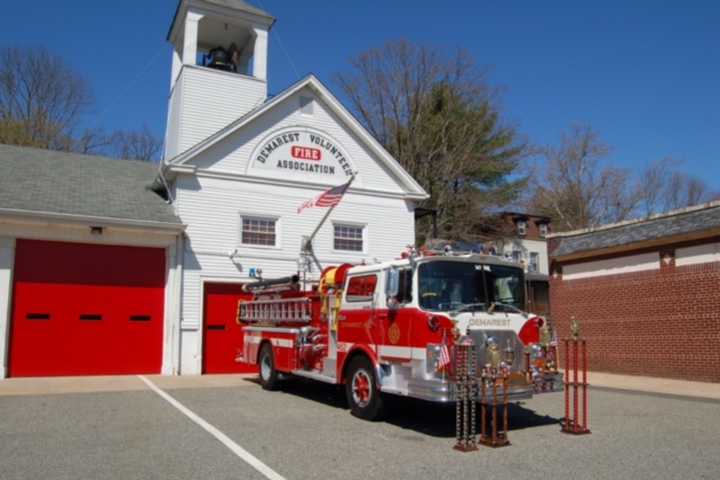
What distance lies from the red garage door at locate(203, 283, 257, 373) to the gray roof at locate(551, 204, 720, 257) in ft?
32.1

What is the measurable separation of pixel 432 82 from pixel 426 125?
3000 millimetres

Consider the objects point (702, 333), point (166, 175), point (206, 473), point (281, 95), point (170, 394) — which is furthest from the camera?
point (281, 95)

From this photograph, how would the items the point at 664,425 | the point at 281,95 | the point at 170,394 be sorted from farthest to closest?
the point at 281,95
the point at 170,394
the point at 664,425

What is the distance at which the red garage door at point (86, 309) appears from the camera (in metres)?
14.9

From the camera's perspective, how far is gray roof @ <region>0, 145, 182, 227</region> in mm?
15508

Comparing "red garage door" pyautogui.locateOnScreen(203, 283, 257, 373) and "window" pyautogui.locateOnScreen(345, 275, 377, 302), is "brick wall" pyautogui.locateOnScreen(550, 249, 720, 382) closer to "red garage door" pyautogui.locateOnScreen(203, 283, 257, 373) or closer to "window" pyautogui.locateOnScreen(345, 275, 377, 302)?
"window" pyautogui.locateOnScreen(345, 275, 377, 302)

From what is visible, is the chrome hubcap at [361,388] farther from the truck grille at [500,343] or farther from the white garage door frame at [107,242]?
the white garage door frame at [107,242]

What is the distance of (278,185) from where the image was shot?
722 inches

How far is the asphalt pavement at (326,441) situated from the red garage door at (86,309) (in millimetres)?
3491

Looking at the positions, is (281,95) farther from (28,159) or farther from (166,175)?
(28,159)

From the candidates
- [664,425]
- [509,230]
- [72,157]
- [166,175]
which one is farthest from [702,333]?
[509,230]

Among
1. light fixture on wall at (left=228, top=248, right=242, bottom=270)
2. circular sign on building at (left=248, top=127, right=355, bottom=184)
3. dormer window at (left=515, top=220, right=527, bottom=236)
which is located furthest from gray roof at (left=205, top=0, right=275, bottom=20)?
dormer window at (left=515, top=220, right=527, bottom=236)

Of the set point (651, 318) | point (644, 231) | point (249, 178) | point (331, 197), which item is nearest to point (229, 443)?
point (331, 197)

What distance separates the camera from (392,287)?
895cm
